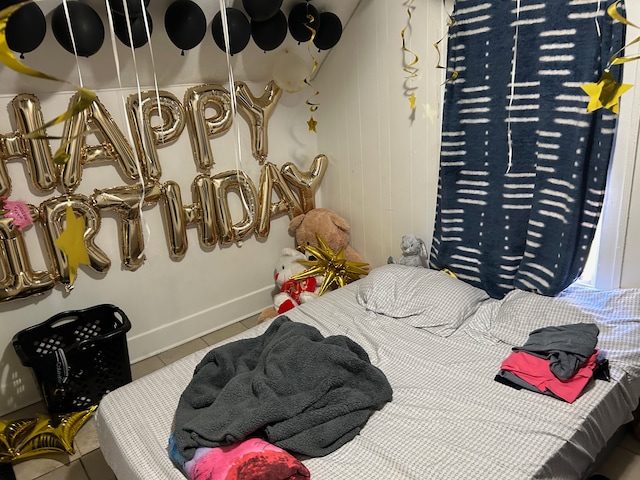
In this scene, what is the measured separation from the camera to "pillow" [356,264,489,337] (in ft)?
6.78

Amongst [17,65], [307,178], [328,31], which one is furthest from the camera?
[307,178]

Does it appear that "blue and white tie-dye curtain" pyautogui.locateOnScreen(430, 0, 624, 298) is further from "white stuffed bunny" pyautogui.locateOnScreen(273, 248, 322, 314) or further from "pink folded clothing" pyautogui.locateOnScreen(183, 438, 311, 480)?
"pink folded clothing" pyautogui.locateOnScreen(183, 438, 311, 480)

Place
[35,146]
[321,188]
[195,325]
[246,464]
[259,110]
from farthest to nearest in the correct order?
[321,188], [195,325], [259,110], [35,146], [246,464]

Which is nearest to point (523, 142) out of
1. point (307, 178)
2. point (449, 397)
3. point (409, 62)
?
point (409, 62)

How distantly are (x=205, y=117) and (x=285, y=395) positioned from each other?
1.62 meters

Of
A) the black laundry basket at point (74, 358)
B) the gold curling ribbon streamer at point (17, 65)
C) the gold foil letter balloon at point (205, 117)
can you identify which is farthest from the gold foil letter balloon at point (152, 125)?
the gold curling ribbon streamer at point (17, 65)

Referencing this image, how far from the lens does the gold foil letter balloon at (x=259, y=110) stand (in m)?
2.66

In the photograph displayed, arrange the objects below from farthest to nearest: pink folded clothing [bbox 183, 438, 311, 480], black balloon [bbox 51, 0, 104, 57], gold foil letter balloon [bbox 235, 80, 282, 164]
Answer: gold foil letter balloon [bbox 235, 80, 282, 164] → black balloon [bbox 51, 0, 104, 57] → pink folded clothing [bbox 183, 438, 311, 480]

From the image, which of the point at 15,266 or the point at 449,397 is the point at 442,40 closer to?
the point at 449,397

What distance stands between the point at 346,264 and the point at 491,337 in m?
1.03

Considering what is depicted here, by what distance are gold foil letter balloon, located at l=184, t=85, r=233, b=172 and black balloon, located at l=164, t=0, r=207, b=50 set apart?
44cm

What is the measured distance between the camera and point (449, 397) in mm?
1621

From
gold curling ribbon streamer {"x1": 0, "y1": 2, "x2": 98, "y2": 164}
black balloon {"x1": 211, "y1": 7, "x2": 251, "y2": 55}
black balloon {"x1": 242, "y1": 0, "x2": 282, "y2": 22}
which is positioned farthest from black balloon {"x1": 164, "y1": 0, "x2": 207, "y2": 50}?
gold curling ribbon streamer {"x1": 0, "y1": 2, "x2": 98, "y2": 164}

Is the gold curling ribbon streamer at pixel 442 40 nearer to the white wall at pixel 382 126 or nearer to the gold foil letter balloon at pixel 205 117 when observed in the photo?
the white wall at pixel 382 126
